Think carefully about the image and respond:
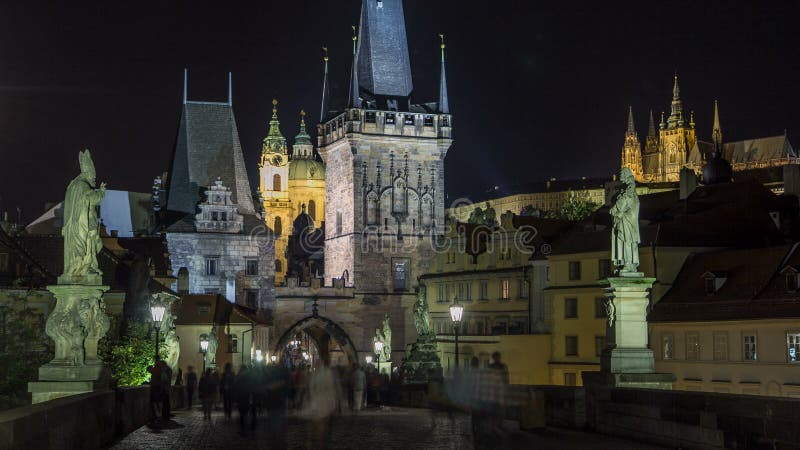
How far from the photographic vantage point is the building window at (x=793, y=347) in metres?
44.3

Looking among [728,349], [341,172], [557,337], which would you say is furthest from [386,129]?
[728,349]

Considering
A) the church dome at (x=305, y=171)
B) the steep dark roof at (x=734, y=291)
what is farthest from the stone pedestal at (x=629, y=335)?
the church dome at (x=305, y=171)

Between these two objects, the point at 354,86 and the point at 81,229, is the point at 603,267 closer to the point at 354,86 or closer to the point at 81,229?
the point at 354,86

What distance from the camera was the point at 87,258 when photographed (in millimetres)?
21953

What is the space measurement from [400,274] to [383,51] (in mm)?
15823

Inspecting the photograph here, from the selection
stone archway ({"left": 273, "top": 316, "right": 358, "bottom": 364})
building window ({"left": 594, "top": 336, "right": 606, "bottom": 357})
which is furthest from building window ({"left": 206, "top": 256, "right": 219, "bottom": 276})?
building window ({"left": 594, "top": 336, "right": 606, "bottom": 357})

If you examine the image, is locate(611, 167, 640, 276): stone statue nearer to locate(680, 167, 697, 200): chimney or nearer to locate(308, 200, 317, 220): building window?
locate(680, 167, 697, 200): chimney

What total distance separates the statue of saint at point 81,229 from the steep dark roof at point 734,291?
95.1ft

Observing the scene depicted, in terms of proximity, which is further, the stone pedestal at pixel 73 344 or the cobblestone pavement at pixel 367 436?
the stone pedestal at pixel 73 344

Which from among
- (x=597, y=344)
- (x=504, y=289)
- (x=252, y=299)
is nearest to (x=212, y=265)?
(x=252, y=299)

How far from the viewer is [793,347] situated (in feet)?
146

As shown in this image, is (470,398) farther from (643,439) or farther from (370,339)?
(370,339)

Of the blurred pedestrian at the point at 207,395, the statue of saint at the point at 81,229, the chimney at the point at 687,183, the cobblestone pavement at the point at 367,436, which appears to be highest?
the chimney at the point at 687,183

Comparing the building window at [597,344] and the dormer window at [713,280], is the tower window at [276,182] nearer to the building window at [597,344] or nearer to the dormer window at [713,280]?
the building window at [597,344]
